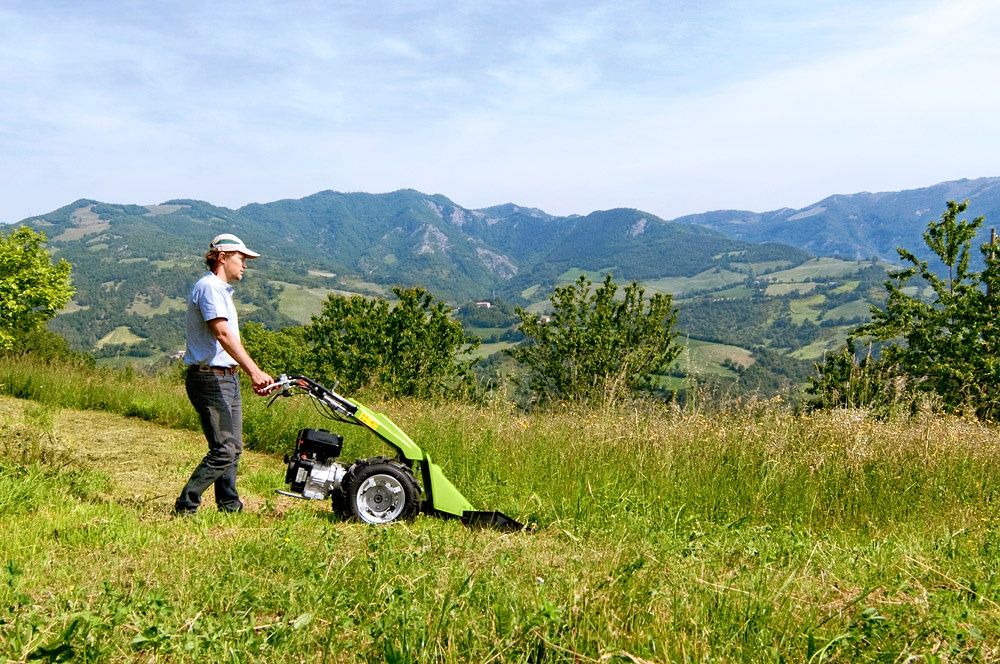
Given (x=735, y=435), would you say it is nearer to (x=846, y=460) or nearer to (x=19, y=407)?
(x=846, y=460)

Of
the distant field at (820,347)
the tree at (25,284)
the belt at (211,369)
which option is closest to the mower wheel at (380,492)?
the belt at (211,369)

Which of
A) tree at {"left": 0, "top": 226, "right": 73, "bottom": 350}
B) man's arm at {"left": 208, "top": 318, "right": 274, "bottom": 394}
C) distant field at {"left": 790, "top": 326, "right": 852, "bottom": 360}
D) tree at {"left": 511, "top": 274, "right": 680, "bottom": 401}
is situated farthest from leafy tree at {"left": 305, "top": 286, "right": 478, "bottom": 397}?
distant field at {"left": 790, "top": 326, "right": 852, "bottom": 360}

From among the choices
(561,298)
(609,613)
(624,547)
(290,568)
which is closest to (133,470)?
(290,568)

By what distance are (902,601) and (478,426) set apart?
520 cm

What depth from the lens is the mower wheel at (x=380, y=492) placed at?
17.8ft

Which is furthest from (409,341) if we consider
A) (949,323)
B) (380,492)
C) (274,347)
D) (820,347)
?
(820,347)

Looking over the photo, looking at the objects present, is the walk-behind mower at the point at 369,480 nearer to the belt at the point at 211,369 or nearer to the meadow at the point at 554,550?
the meadow at the point at 554,550

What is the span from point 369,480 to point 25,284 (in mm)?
36680

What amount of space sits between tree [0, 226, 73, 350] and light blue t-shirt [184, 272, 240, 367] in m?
34.0

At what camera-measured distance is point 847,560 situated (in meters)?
4.17

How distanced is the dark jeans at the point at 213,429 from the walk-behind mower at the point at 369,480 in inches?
13.7

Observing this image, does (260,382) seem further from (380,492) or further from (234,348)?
(380,492)

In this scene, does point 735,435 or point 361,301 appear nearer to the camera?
point 735,435

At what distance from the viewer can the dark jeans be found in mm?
5266
